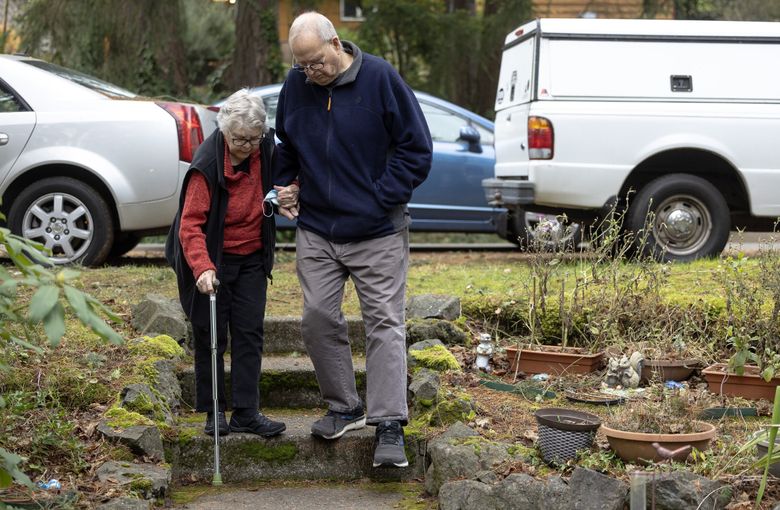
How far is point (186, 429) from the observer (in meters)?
5.07

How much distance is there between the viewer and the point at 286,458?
4996 mm

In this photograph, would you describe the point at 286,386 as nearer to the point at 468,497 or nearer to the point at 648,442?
the point at 468,497

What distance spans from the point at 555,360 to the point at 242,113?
7.39 feet

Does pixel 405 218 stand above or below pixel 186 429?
above

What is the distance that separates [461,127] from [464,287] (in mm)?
3855

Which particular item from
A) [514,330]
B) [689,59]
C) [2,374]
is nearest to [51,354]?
[2,374]

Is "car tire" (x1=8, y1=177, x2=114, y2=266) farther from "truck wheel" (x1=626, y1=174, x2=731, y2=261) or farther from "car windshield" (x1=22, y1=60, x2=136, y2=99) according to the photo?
"truck wheel" (x1=626, y1=174, x2=731, y2=261)

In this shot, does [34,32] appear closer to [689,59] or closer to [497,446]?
[689,59]

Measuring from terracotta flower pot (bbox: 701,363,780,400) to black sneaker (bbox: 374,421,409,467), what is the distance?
5.66 ft

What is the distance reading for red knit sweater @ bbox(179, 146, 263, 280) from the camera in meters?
4.78

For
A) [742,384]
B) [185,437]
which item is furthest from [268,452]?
[742,384]

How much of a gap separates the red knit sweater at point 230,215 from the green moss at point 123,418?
25.7 inches

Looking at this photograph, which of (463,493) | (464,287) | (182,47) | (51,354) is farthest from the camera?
(182,47)

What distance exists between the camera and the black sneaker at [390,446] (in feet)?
15.4
